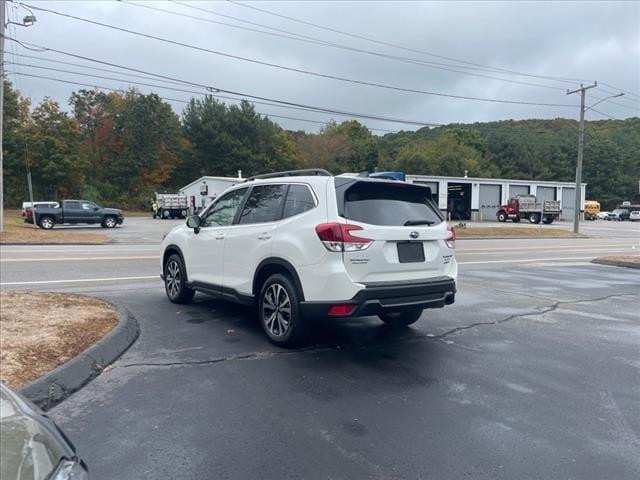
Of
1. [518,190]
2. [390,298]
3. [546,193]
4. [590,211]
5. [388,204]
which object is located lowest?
[590,211]

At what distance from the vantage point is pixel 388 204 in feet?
18.6

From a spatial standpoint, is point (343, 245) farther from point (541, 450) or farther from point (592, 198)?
point (592, 198)

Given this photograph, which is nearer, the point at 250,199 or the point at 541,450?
the point at 541,450

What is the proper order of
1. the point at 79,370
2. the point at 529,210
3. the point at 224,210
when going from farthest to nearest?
the point at 529,210 → the point at 224,210 → the point at 79,370

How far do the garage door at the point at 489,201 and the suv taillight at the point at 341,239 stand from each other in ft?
175

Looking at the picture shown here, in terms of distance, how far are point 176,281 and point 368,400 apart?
15.0 ft

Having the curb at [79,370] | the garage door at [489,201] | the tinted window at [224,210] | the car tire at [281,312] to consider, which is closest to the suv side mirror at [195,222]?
the tinted window at [224,210]

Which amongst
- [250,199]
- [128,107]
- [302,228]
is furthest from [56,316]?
[128,107]

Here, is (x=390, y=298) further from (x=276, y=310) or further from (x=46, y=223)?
(x=46, y=223)

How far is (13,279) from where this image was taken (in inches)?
419

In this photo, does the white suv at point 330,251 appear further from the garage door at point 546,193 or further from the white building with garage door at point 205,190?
the garage door at point 546,193

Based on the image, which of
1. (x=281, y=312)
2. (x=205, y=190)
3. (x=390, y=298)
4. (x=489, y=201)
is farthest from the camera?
(x=489, y=201)

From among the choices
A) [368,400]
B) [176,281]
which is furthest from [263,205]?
[368,400]

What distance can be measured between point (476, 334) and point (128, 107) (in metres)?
72.0
